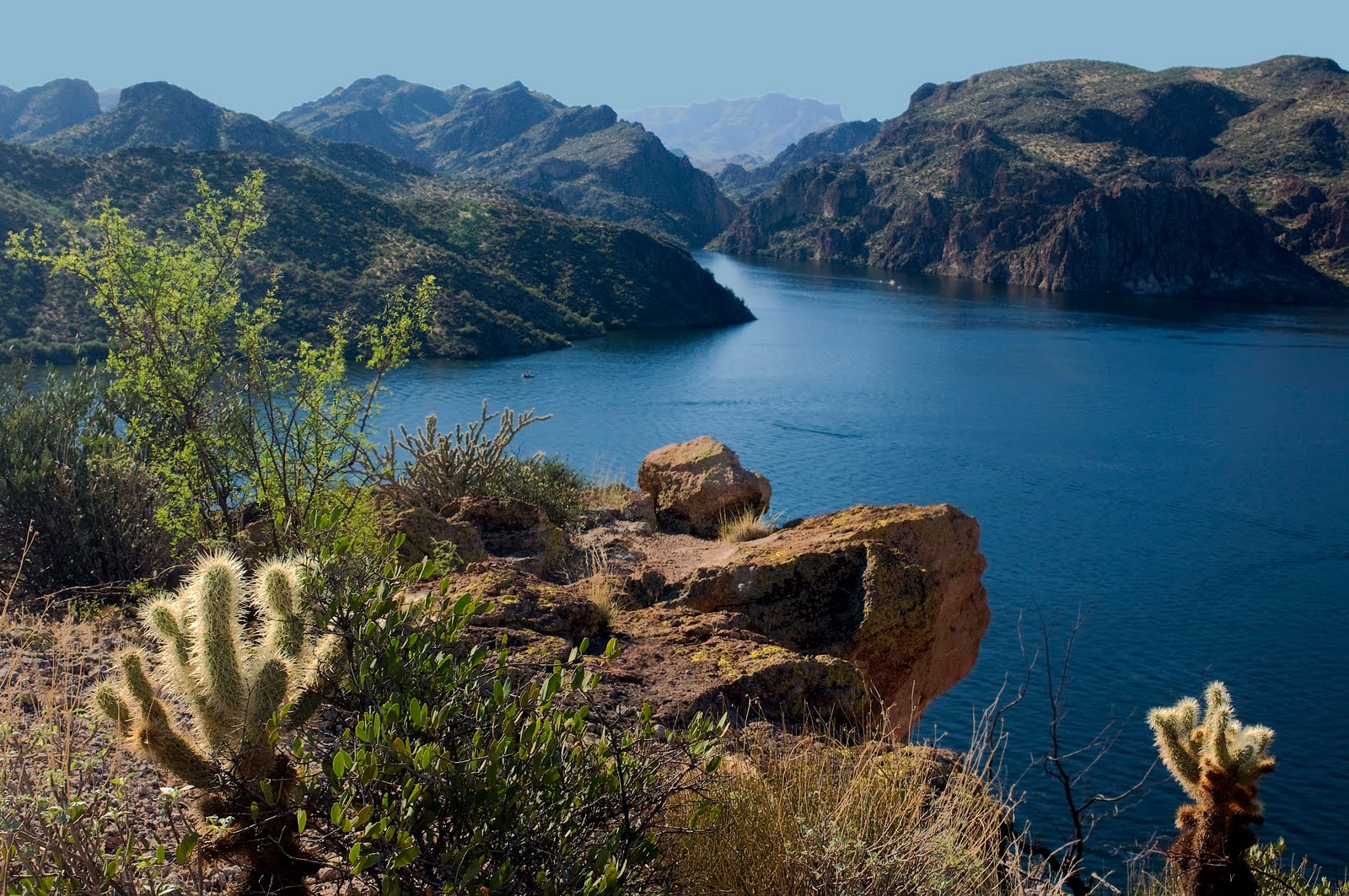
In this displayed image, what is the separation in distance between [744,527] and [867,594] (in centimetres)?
309

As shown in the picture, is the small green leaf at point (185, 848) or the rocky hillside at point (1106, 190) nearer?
the small green leaf at point (185, 848)

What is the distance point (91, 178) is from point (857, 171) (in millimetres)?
101496

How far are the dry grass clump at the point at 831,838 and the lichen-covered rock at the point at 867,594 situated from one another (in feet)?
11.5

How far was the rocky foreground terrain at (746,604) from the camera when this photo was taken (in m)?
5.37

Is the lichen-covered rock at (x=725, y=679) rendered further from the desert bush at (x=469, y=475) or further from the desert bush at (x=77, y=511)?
the desert bush at (x=469, y=475)

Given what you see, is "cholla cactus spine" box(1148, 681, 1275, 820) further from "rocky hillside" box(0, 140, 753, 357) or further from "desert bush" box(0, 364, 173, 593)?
"rocky hillside" box(0, 140, 753, 357)

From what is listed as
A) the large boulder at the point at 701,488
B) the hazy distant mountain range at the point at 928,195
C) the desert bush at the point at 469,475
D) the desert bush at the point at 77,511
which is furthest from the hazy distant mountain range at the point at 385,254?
the large boulder at the point at 701,488

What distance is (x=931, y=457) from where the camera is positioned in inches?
1249

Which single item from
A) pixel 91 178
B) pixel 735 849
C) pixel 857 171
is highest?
pixel 857 171

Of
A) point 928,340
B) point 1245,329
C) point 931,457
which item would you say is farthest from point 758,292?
point 931,457

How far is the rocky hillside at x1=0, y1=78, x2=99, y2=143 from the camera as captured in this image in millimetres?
177375

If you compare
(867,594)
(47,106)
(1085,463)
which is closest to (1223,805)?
(867,594)

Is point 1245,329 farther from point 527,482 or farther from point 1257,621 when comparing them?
point 527,482

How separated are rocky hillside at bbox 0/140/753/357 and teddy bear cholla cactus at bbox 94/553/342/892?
34915 mm
